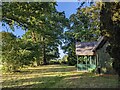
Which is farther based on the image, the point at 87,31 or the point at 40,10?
the point at 87,31

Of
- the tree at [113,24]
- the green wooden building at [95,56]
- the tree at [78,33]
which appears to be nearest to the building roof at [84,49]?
the green wooden building at [95,56]

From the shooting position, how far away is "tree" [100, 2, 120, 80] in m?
13.1

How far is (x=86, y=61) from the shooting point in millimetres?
31562

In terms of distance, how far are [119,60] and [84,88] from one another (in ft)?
8.25

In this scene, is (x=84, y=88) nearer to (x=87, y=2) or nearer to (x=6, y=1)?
(x=87, y=2)

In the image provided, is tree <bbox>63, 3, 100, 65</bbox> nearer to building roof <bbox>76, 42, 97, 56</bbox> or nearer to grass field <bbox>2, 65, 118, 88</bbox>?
building roof <bbox>76, 42, 97, 56</bbox>

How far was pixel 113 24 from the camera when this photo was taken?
13.7 meters

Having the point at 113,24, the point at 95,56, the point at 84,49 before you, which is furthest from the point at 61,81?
the point at 84,49

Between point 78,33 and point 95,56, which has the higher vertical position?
point 78,33

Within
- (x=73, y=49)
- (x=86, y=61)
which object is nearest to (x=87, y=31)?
(x=73, y=49)

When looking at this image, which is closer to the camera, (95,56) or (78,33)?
(95,56)

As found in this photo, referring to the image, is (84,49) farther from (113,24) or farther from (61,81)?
(113,24)

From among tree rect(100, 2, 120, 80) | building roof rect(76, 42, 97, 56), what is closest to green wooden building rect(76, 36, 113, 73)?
building roof rect(76, 42, 97, 56)

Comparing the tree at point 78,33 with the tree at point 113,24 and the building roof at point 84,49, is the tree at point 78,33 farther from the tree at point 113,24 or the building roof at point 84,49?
the tree at point 113,24
